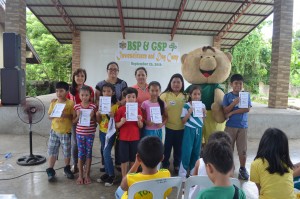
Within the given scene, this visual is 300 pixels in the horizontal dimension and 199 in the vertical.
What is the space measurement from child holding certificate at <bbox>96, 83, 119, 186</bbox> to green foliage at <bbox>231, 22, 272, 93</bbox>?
17.2 m

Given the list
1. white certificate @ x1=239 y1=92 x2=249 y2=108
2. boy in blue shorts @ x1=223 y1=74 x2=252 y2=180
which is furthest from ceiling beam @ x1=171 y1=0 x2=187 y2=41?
white certificate @ x1=239 y1=92 x2=249 y2=108

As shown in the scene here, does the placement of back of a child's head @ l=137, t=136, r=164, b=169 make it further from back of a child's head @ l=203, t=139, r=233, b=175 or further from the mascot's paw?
the mascot's paw

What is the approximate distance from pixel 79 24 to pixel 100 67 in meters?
1.98

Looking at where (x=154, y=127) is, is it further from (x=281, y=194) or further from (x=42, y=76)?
(x=42, y=76)

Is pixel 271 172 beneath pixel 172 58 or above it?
beneath

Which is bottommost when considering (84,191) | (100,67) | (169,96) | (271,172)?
(84,191)

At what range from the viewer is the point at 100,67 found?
11844mm

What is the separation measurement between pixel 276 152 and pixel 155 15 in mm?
9263

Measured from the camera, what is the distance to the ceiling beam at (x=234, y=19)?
9.76 m

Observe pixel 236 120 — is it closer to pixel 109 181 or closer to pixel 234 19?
pixel 109 181

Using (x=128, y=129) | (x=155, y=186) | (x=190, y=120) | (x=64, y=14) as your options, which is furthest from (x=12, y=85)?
(x=64, y=14)

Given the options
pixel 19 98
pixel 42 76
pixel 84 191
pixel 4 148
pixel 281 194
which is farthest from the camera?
pixel 42 76

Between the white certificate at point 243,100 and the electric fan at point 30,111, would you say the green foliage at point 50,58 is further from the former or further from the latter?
the white certificate at point 243,100

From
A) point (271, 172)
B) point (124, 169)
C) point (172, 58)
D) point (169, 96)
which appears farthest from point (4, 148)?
point (172, 58)
